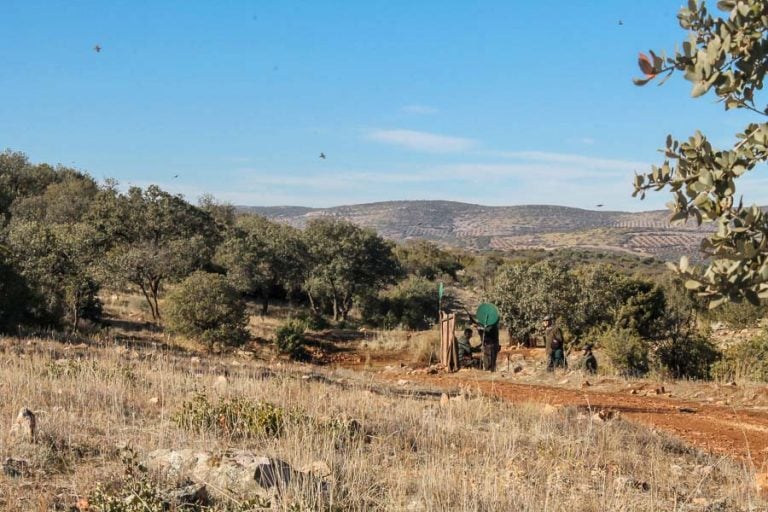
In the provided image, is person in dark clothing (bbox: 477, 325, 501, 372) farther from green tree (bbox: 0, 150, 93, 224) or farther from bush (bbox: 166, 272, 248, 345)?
green tree (bbox: 0, 150, 93, 224)

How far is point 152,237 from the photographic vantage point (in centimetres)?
3319

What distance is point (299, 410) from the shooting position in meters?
6.21

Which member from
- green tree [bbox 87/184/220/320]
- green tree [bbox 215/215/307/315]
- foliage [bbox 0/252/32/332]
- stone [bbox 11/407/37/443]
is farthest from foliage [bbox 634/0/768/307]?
green tree [bbox 215/215/307/315]

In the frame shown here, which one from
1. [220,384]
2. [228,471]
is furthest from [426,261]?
[228,471]

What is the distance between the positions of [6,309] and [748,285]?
1705 centimetres

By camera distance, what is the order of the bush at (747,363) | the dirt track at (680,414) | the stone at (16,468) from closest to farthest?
the stone at (16,468) < the dirt track at (680,414) < the bush at (747,363)

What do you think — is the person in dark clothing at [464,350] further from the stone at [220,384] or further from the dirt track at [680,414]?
the stone at [220,384]

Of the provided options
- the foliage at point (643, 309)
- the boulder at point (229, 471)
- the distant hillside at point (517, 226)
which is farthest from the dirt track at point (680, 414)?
the distant hillside at point (517, 226)

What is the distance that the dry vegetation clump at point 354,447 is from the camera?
3.93 m

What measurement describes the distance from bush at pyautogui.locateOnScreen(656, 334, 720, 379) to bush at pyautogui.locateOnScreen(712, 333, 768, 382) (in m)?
0.56

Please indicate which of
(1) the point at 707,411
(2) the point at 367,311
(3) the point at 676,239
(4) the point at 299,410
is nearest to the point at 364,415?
(4) the point at 299,410

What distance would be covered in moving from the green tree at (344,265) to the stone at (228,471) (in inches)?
1159

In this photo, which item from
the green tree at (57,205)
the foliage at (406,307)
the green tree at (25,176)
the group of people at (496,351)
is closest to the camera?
the group of people at (496,351)

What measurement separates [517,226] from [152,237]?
318 feet
